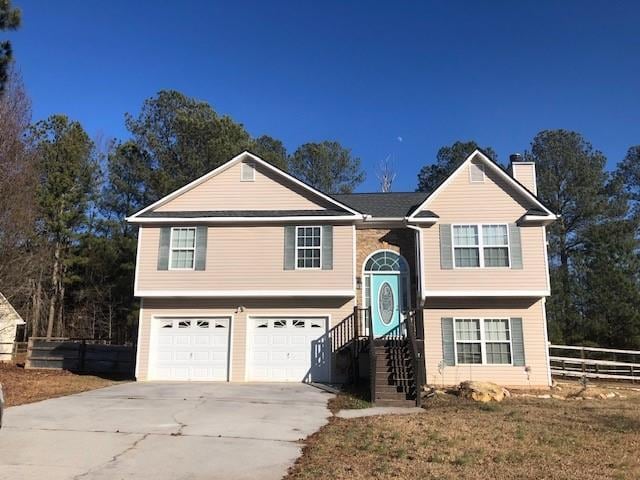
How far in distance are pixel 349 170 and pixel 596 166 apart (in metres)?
16.4

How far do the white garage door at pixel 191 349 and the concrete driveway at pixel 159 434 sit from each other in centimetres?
279

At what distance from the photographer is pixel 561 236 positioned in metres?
32.4

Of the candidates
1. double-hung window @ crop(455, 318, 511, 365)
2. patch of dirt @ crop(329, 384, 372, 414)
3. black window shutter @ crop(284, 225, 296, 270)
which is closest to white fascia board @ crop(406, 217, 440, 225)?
double-hung window @ crop(455, 318, 511, 365)


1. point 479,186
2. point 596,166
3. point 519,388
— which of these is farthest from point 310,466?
point 596,166

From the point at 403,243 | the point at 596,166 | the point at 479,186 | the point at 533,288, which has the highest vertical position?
the point at 596,166

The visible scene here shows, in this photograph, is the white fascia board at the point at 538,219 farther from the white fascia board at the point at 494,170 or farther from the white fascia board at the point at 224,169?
the white fascia board at the point at 224,169

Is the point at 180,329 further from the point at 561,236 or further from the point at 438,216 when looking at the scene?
the point at 561,236

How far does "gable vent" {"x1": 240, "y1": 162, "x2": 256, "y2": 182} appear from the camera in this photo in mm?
17938

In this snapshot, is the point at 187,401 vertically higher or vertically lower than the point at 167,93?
lower

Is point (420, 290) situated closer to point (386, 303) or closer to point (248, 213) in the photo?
Answer: point (386, 303)

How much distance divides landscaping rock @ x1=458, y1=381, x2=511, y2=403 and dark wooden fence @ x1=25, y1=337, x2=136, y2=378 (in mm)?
11995

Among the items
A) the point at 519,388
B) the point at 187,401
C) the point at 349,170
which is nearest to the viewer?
the point at 187,401

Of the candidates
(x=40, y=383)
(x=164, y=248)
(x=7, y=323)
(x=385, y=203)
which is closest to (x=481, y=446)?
(x=385, y=203)

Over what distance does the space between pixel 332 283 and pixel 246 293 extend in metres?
2.78
